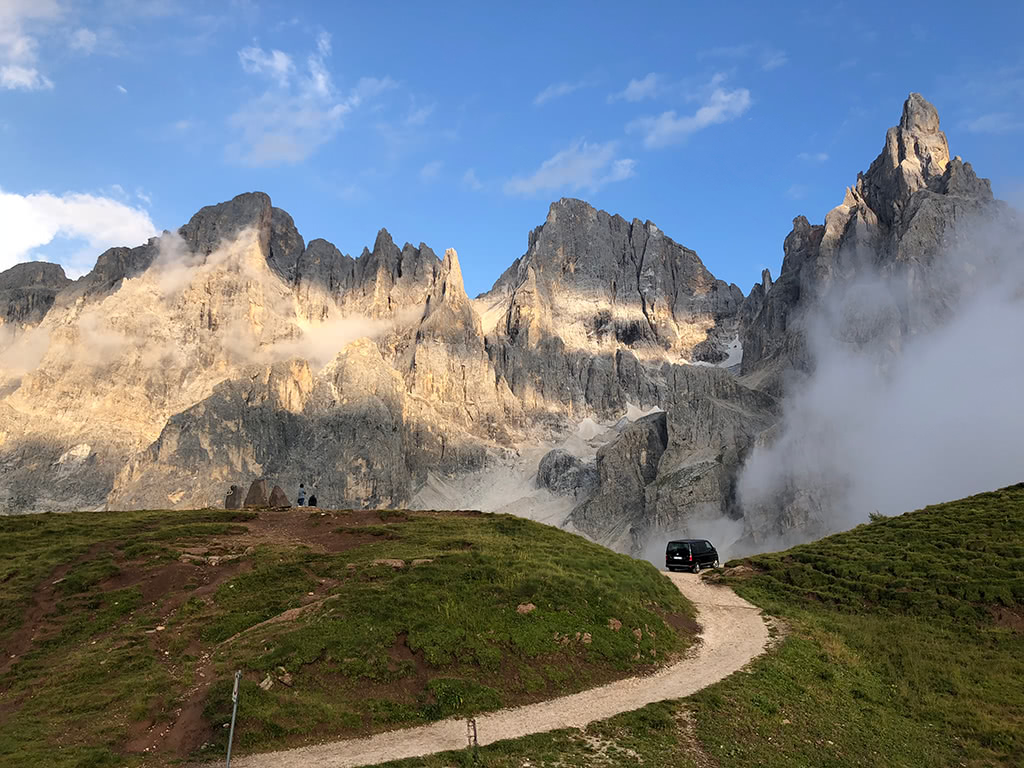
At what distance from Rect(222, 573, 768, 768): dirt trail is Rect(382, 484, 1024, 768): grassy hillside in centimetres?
87

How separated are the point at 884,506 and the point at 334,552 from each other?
6112 inches

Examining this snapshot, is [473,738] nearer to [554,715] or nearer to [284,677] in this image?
[554,715]

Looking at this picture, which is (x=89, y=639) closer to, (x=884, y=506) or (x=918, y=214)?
(x=884, y=506)

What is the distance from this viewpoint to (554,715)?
20.8m

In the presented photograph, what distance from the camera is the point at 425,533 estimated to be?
39.7 meters

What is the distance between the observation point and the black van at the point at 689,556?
47.8 m

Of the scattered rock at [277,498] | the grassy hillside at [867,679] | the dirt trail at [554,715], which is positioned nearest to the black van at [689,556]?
the grassy hillside at [867,679]

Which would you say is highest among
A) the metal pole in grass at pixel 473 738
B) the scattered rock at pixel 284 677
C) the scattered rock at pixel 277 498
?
the scattered rock at pixel 277 498

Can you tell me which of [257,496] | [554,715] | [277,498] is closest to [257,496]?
[257,496]

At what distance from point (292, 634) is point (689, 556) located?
31581 mm

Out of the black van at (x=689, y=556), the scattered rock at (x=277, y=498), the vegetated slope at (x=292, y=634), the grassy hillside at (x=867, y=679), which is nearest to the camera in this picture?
the grassy hillside at (x=867, y=679)

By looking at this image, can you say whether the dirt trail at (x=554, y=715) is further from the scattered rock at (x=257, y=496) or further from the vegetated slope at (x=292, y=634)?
the scattered rock at (x=257, y=496)

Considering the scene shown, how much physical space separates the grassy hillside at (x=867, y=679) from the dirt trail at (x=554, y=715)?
2.85 ft

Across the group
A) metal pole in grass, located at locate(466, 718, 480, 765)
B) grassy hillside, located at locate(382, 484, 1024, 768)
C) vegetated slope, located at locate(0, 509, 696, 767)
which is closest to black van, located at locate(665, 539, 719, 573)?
grassy hillside, located at locate(382, 484, 1024, 768)
